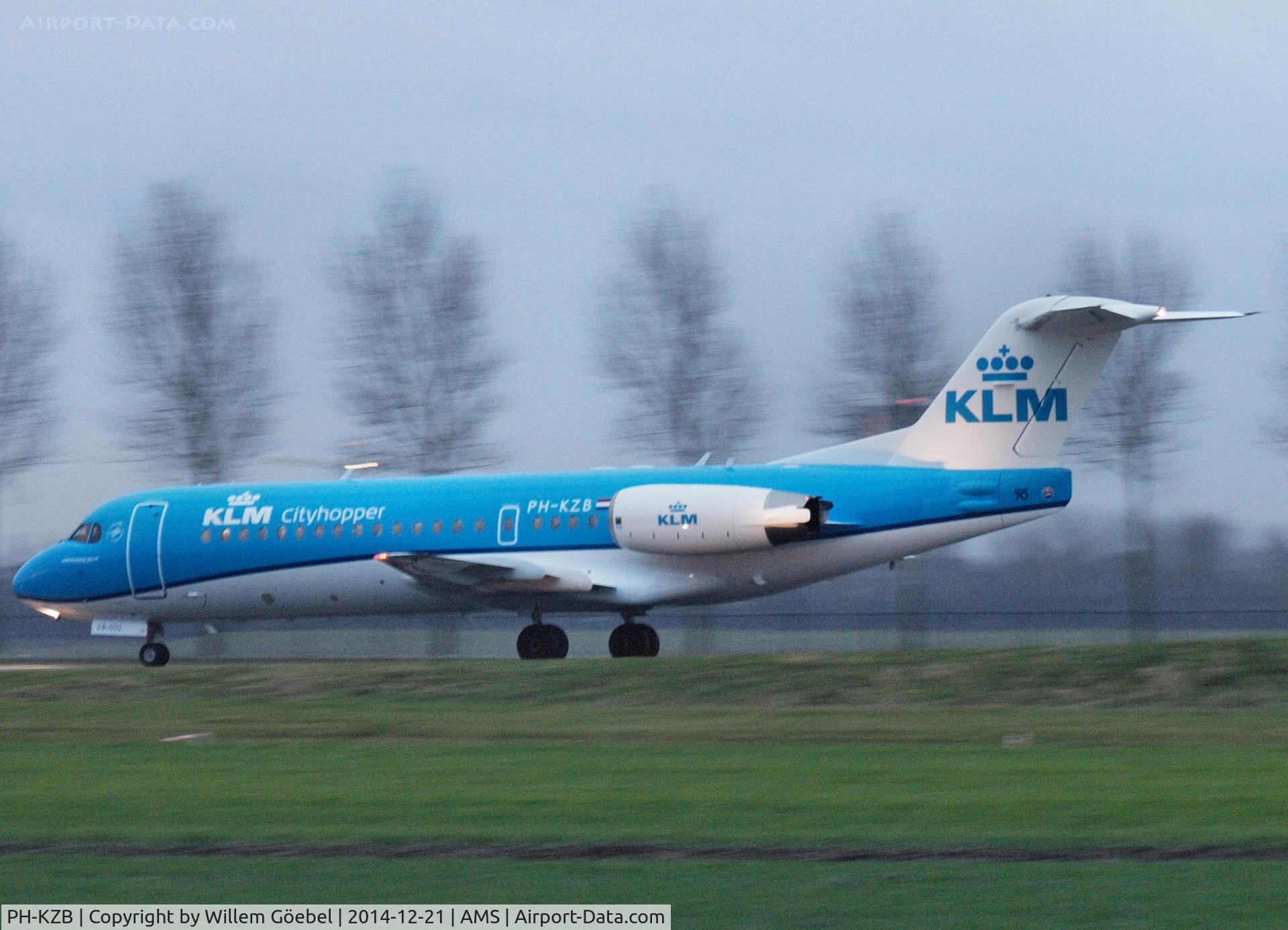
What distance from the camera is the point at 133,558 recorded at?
34.5m

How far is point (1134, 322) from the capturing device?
1115 inches

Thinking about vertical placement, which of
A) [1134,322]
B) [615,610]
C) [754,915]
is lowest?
[754,915]

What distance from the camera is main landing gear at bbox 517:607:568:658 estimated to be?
3172 centimetres

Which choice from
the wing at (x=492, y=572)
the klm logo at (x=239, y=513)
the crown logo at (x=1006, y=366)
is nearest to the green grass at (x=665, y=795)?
the wing at (x=492, y=572)

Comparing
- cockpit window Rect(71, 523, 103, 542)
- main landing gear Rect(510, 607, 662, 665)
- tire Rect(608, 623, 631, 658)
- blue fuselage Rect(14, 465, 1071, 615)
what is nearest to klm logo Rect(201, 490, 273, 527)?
blue fuselage Rect(14, 465, 1071, 615)

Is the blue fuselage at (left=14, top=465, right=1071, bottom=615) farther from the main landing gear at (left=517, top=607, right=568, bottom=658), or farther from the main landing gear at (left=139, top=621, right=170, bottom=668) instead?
the main landing gear at (left=517, top=607, right=568, bottom=658)

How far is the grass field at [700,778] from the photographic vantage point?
30.8 ft

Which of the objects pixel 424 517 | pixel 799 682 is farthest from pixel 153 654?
pixel 799 682

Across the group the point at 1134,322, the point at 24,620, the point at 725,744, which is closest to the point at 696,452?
the point at 1134,322

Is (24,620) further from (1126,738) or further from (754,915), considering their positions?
(754,915)

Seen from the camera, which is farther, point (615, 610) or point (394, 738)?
point (615, 610)

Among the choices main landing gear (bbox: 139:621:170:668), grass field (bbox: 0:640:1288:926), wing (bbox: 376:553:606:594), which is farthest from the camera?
main landing gear (bbox: 139:621:170:668)

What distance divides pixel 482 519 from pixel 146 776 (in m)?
16.3

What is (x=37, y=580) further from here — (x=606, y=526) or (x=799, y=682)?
(x=799, y=682)
